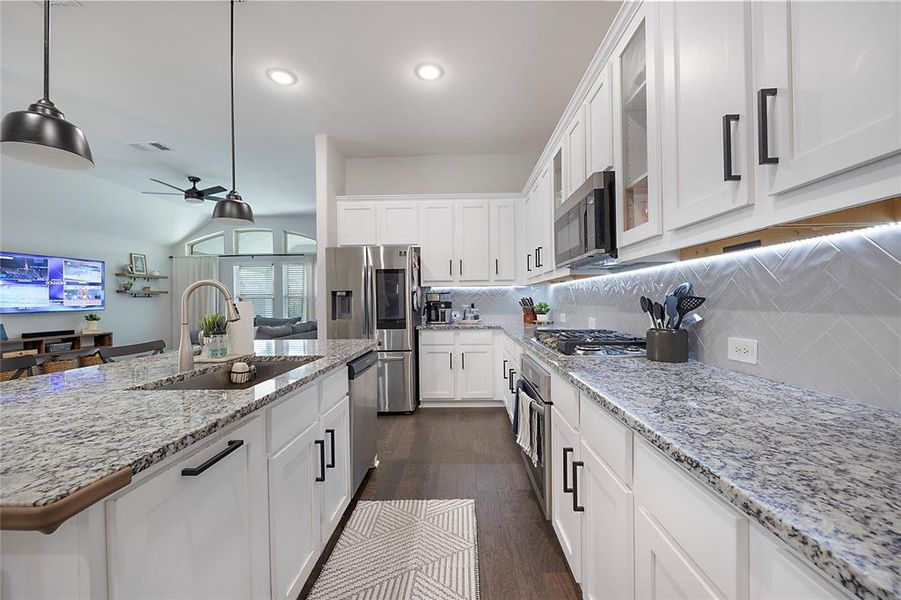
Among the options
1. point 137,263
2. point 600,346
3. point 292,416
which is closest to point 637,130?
point 600,346

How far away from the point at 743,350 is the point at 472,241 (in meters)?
3.18

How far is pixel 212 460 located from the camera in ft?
2.83

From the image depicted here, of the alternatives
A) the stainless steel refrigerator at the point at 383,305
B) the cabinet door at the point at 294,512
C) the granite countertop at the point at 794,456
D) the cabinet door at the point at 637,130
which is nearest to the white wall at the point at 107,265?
the stainless steel refrigerator at the point at 383,305

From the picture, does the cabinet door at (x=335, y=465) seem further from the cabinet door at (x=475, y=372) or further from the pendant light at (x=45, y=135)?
the cabinet door at (x=475, y=372)

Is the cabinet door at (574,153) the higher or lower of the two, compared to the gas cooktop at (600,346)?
higher

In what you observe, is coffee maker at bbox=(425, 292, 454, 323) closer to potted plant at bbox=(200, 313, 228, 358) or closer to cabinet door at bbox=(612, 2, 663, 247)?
potted plant at bbox=(200, 313, 228, 358)

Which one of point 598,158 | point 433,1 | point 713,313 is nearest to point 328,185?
point 433,1

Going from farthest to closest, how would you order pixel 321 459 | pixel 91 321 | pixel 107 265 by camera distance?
pixel 107 265
pixel 91 321
pixel 321 459

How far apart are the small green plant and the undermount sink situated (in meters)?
0.18

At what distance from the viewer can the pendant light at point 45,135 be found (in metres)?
1.26

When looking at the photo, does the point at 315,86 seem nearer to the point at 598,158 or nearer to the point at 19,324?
the point at 598,158

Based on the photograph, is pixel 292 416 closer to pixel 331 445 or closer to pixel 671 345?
pixel 331 445

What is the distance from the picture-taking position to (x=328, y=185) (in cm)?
406

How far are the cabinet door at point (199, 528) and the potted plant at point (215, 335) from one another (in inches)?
30.8
